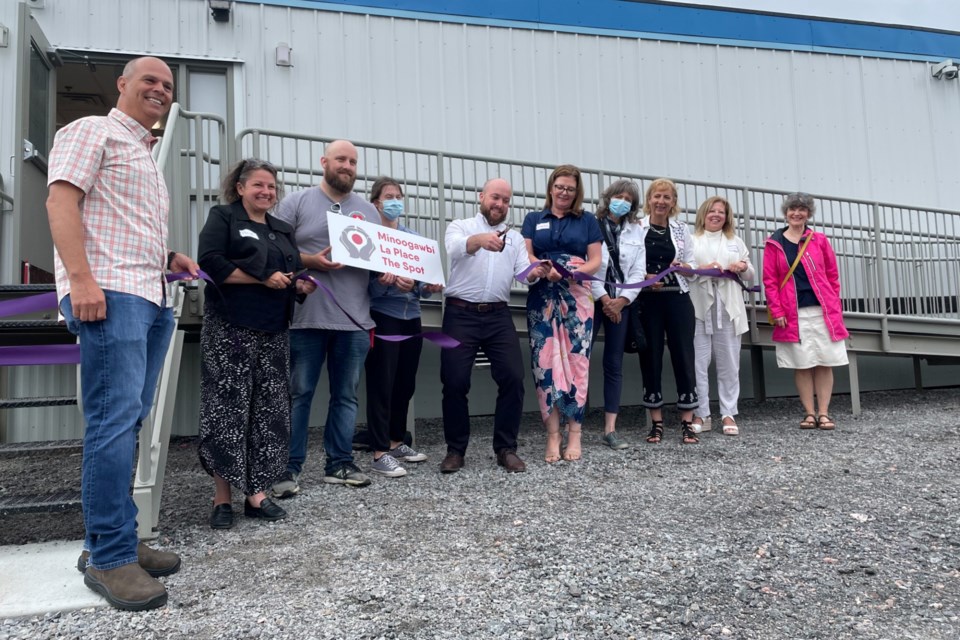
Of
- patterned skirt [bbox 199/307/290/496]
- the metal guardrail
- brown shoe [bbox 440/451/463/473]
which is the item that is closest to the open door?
the metal guardrail

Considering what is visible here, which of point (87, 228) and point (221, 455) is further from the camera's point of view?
point (221, 455)

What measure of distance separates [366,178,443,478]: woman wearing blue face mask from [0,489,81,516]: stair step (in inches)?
67.4

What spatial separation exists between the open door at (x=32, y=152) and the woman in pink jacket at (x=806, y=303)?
19.5 ft

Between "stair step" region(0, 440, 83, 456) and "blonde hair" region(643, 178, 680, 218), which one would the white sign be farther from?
"blonde hair" region(643, 178, 680, 218)

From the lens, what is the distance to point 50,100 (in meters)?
5.93

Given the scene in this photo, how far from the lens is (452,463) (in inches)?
163

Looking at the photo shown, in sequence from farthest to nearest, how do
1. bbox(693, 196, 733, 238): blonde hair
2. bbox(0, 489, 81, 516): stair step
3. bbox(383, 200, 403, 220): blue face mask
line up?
bbox(693, 196, 733, 238): blonde hair
bbox(383, 200, 403, 220): blue face mask
bbox(0, 489, 81, 516): stair step

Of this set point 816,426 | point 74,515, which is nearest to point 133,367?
point 74,515

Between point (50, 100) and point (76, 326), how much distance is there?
4746 mm

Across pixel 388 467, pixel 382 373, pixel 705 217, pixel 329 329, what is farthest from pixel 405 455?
pixel 705 217

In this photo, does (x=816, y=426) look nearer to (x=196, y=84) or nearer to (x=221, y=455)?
(x=221, y=455)

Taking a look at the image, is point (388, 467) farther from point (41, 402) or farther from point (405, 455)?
point (41, 402)

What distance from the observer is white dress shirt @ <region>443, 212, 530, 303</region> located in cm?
414

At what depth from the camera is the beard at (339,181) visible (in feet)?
12.4
